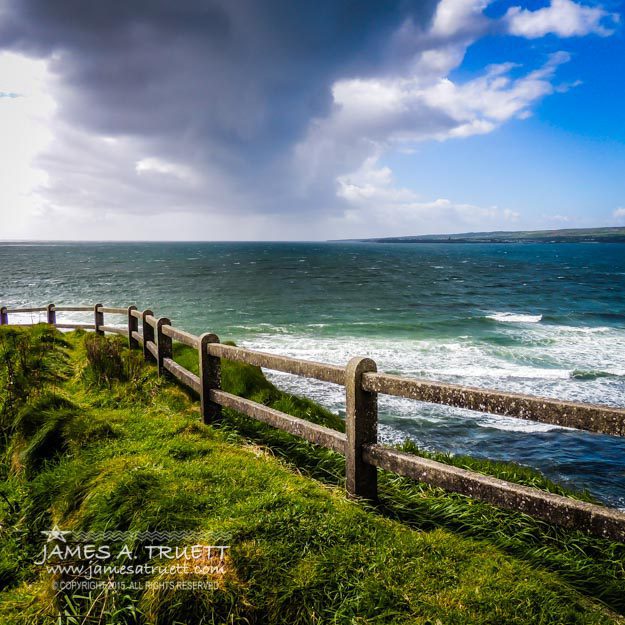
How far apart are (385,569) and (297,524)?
79 centimetres

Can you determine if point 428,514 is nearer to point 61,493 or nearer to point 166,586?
point 166,586

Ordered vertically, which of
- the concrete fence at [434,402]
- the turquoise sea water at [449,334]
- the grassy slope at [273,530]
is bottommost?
the turquoise sea water at [449,334]

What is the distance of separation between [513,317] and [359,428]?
125 ft

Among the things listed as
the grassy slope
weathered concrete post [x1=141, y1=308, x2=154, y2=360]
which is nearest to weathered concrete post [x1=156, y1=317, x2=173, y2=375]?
weathered concrete post [x1=141, y1=308, x2=154, y2=360]

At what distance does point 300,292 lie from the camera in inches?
2370

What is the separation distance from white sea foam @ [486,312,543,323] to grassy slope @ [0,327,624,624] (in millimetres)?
33217

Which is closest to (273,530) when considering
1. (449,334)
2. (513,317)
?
(449,334)

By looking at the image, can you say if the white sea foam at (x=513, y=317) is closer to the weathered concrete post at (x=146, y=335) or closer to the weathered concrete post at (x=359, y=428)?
the weathered concrete post at (x=146, y=335)

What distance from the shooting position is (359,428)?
4277mm

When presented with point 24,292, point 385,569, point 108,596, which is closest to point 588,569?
point 385,569

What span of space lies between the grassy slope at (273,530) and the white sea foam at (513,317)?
33217 millimetres

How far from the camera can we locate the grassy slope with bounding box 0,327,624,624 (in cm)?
299

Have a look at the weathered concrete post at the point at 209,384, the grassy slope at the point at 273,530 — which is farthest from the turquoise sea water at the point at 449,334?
the grassy slope at the point at 273,530

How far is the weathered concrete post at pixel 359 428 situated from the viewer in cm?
421
